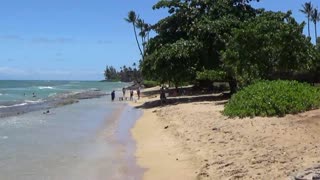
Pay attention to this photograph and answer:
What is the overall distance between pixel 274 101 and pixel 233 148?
4890 mm

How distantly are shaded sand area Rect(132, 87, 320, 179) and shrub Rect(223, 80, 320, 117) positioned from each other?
21.4 inches

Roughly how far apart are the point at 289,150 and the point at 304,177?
364 centimetres

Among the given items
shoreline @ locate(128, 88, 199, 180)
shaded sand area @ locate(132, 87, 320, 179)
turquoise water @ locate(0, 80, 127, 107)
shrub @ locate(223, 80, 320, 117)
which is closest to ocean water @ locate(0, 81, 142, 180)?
shoreline @ locate(128, 88, 199, 180)

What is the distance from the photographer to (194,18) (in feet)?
112

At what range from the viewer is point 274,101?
53.6 ft

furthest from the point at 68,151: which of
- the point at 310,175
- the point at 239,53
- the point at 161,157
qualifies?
the point at 239,53

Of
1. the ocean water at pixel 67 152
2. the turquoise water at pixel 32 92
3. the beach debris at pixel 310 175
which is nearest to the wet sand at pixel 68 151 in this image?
the ocean water at pixel 67 152

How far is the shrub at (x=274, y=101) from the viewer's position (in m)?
16.0

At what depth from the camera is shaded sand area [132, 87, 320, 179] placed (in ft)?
32.1

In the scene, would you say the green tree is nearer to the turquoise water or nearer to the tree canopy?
the tree canopy

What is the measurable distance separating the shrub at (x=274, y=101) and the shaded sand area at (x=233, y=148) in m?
0.54

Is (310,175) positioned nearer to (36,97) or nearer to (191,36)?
(191,36)

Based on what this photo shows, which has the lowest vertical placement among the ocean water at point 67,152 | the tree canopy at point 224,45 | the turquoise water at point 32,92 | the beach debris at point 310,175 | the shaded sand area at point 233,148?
the ocean water at point 67,152

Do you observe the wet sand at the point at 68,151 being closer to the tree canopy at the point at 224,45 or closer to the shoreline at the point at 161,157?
the shoreline at the point at 161,157
